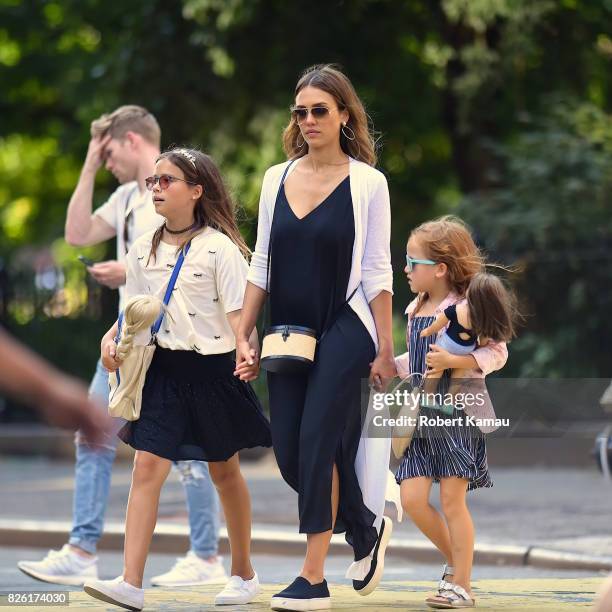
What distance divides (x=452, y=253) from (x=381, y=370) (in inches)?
24.1

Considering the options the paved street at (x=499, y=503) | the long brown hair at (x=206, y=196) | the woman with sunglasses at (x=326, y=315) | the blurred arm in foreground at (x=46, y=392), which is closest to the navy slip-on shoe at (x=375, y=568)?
the woman with sunglasses at (x=326, y=315)

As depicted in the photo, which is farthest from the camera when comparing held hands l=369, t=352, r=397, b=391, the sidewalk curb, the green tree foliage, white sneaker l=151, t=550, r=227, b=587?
the green tree foliage

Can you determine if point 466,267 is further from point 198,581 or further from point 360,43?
point 360,43

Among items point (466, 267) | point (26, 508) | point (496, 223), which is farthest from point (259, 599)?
point (496, 223)

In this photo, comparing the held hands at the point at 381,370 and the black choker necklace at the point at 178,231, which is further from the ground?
the black choker necklace at the point at 178,231

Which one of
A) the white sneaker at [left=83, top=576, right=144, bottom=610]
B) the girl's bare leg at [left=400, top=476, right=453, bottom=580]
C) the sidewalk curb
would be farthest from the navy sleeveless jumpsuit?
the sidewalk curb

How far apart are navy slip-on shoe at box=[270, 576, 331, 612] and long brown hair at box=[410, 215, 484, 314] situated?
1.15m

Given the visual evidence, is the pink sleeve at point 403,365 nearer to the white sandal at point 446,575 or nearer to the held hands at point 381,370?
the held hands at point 381,370

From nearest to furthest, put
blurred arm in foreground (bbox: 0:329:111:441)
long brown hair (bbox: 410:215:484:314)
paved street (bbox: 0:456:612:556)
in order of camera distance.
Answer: blurred arm in foreground (bbox: 0:329:111:441)
long brown hair (bbox: 410:215:484:314)
paved street (bbox: 0:456:612:556)

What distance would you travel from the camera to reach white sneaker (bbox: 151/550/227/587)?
705 cm

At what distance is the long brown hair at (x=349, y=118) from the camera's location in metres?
5.62

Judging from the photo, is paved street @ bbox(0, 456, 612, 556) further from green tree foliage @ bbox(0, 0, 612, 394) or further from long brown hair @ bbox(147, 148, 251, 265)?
long brown hair @ bbox(147, 148, 251, 265)

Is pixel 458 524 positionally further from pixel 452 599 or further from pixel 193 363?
pixel 193 363

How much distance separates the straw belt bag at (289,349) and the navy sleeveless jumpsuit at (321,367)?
6 cm
